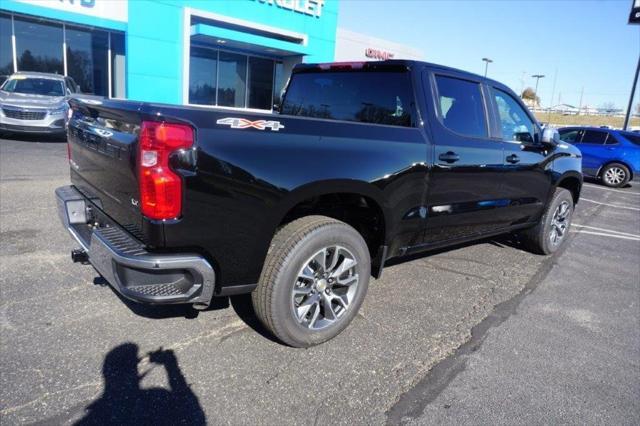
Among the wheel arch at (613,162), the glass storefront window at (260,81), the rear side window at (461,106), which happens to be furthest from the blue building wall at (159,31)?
the rear side window at (461,106)

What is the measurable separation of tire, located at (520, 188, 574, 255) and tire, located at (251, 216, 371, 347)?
3.10m

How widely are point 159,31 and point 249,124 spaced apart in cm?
1556

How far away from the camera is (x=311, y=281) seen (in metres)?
3.00

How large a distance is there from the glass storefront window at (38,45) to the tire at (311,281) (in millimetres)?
16374

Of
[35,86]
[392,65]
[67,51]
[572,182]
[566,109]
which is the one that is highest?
[566,109]

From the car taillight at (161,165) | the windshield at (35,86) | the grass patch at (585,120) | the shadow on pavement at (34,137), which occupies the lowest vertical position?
the shadow on pavement at (34,137)

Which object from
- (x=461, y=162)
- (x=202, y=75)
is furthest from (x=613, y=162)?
(x=202, y=75)

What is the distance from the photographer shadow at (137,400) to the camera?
228cm

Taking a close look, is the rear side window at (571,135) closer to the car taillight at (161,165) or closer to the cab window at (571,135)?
the cab window at (571,135)

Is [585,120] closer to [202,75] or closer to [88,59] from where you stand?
[202,75]

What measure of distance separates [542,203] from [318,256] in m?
3.39

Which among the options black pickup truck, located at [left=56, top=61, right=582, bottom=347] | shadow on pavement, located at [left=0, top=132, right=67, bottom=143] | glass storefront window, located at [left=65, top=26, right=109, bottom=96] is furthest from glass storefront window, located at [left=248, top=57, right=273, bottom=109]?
black pickup truck, located at [left=56, top=61, right=582, bottom=347]

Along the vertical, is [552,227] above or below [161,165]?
below

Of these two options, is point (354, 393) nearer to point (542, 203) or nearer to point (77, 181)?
point (77, 181)
